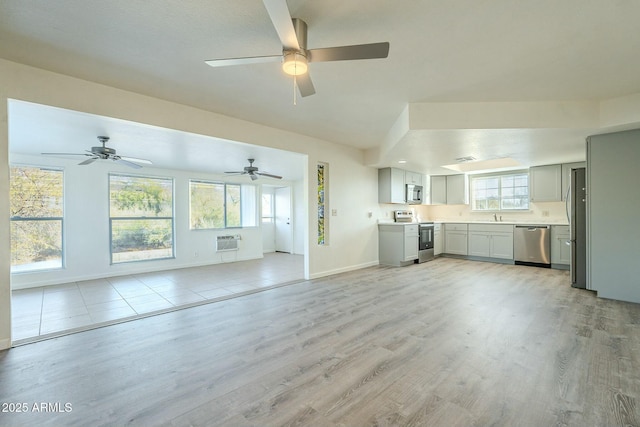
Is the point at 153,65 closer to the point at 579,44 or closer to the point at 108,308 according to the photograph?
the point at 108,308

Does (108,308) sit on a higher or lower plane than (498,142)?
lower

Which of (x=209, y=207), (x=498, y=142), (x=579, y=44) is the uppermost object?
(x=579, y=44)

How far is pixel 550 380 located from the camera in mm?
1969

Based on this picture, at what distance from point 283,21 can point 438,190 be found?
7316 mm

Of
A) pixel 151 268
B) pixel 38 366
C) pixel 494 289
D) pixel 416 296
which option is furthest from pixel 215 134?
pixel 494 289

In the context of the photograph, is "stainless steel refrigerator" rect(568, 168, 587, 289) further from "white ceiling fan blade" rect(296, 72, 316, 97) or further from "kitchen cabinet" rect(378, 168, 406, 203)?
"white ceiling fan blade" rect(296, 72, 316, 97)

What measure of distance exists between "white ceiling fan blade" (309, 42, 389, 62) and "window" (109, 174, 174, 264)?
5712mm

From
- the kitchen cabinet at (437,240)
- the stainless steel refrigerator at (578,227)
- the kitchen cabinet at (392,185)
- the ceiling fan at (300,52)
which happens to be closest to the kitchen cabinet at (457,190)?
the kitchen cabinet at (437,240)

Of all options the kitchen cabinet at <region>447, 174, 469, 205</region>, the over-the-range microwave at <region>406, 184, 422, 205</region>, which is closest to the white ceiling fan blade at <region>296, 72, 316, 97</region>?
the over-the-range microwave at <region>406, 184, 422, 205</region>

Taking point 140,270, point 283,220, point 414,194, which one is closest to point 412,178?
point 414,194

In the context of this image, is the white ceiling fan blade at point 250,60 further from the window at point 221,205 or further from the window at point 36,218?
the window at point 221,205

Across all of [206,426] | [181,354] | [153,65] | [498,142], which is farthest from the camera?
[498,142]

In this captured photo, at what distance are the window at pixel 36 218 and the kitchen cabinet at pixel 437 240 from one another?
800 centimetres

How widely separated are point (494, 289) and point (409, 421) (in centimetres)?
351
